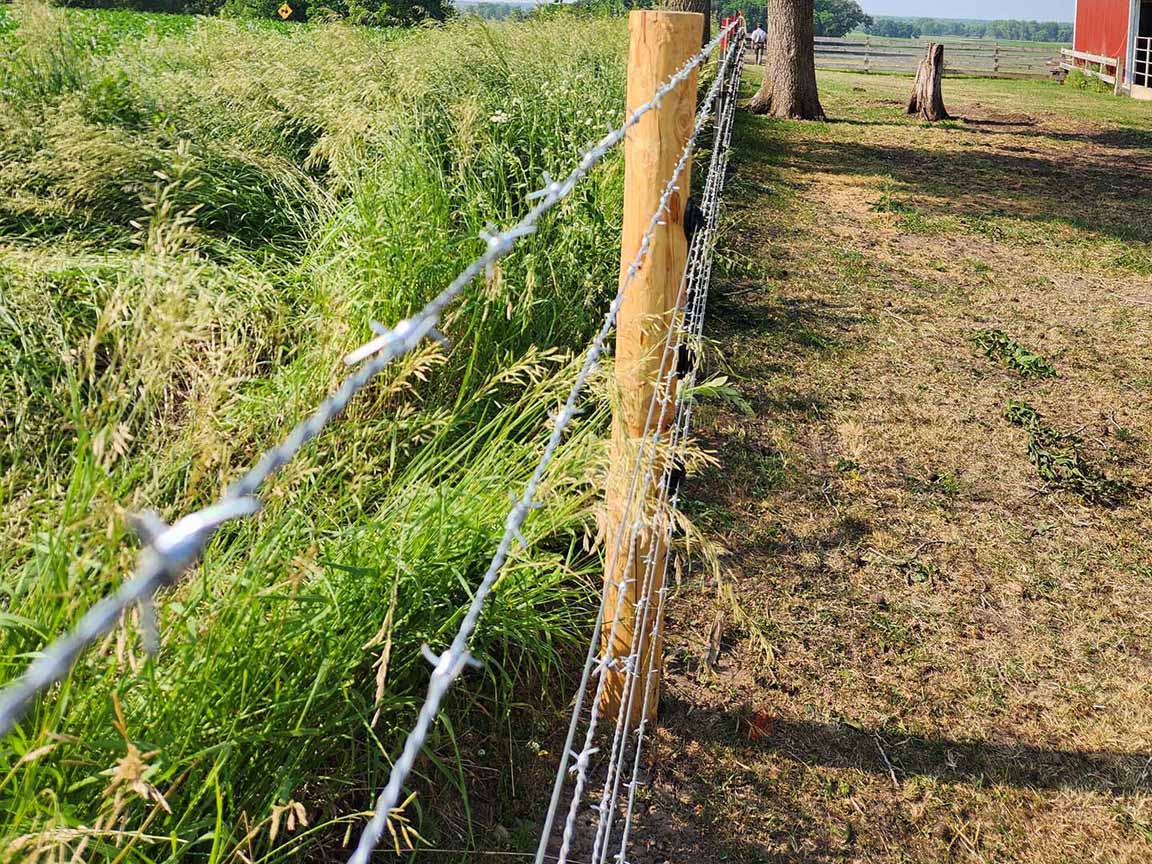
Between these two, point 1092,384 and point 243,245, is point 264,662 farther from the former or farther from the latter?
point 1092,384

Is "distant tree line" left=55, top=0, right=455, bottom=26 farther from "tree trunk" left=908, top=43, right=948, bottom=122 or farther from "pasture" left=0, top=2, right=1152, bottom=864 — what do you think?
"pasture" left=0, top=2, right=1152, bottom=864

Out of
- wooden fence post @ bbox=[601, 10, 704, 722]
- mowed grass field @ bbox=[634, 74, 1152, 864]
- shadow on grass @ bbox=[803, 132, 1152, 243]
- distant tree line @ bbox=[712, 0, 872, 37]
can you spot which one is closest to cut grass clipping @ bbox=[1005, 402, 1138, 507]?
mowed grass field @ bbox=[634, 74, 1152, 864]

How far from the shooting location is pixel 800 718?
3102mm

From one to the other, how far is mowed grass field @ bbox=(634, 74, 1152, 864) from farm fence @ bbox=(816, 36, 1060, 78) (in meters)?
27.5

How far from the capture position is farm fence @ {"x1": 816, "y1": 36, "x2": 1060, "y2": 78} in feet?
108

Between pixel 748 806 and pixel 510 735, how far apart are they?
0.66 metres

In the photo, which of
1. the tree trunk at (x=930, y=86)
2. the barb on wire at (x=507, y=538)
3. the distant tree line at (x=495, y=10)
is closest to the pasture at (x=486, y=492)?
the barb on wire at (x=507, y=538)

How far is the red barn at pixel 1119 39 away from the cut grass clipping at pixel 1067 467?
20.2 m

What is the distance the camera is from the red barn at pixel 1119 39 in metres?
22.8

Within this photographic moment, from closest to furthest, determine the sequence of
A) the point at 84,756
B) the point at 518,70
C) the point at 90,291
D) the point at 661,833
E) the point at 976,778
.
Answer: the point at 84,756
the point at 661,833
the point at 976,778
the point at 90,291
the point at 518,70

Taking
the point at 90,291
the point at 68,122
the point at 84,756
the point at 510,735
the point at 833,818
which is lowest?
the point at 833,818

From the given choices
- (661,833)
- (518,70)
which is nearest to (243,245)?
(518,70)

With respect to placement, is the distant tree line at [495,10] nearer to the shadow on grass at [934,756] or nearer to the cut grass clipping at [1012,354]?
the cut grass clipping at [1012,354]

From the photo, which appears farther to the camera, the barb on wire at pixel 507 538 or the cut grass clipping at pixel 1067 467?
the cut grass clipping at pixel 1067 467
